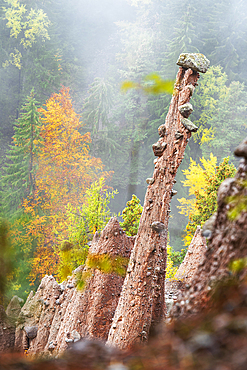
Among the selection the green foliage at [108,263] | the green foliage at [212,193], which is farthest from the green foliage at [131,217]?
the green foliage at [108,263]

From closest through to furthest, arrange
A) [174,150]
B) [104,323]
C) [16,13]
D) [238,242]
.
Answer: [238,242] < [174,150] < [104,323] < [16,13]

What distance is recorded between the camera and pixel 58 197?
10.2 m

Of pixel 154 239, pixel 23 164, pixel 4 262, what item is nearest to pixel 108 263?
pixel 154 239

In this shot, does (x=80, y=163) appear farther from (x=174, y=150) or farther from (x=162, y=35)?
(x=174, y=150)

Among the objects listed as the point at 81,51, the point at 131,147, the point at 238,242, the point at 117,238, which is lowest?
the point at 238,242

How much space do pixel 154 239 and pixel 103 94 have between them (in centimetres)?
1073

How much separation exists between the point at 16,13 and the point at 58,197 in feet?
29.1

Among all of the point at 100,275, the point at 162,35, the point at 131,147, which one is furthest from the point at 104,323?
the point at 162,35

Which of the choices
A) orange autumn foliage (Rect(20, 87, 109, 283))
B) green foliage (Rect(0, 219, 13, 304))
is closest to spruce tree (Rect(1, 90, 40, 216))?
orange autumn foliage (Rect(20, 87, 109, 283))

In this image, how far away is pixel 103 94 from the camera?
1186 cm

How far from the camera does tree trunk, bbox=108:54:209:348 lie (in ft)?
6.59

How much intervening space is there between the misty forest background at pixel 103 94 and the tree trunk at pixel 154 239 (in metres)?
7.85

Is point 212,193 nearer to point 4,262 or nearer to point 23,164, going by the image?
point 4,262

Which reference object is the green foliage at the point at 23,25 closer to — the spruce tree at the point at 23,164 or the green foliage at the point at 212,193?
the spruce tree at the point at 23,164
